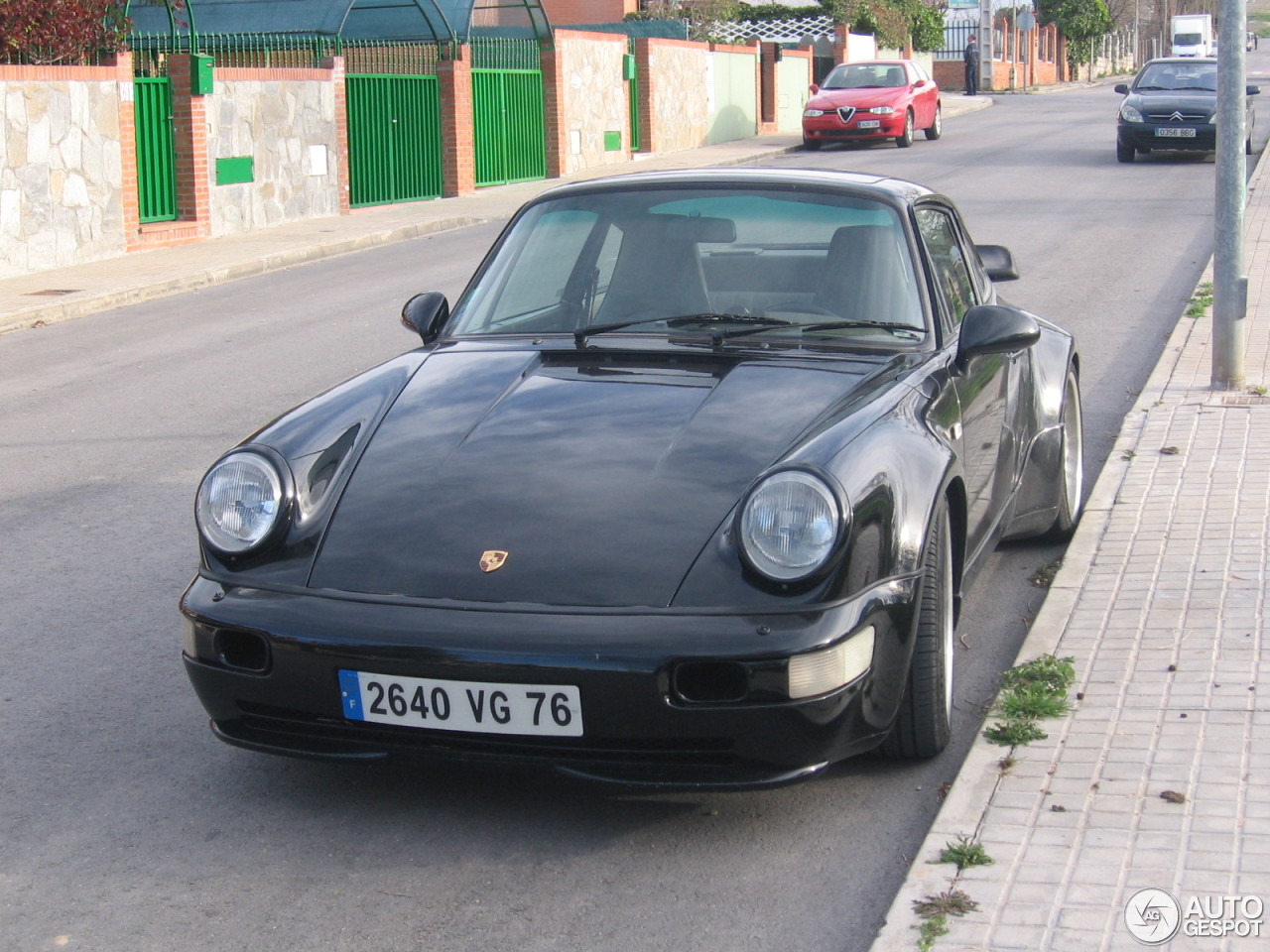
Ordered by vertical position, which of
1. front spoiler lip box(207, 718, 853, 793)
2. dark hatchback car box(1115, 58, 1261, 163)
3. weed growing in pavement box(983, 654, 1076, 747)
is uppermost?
dark hatchback car box(1115, 58, 1261, 163)

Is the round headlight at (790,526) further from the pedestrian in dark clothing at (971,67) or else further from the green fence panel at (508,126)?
the pedestrian in dark clothing at (971,67)

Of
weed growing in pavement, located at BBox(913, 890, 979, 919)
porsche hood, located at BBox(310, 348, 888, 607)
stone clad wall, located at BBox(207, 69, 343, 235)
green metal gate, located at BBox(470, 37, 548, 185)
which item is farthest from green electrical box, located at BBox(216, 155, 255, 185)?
weed growing in pavement, located at BBox(913, 890, 979, 919)

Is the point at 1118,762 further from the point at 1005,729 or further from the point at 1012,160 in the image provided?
the point at 1012,160

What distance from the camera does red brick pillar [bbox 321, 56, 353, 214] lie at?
71.6 ft

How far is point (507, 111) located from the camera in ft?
88.6

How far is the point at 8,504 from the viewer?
712 cm

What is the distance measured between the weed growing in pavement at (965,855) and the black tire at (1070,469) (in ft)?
8.80

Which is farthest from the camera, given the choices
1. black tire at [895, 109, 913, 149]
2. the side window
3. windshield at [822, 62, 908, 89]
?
windshield at [822, 62, 908, 89]

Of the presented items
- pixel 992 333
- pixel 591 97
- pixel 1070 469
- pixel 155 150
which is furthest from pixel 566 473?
pixel 591 97

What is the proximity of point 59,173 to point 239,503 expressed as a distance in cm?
1402

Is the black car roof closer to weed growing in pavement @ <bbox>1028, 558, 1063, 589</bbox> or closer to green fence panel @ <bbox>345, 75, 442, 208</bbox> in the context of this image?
weed growing in pavement @ <bbox>1028, 558, 1063, 589</bbox>

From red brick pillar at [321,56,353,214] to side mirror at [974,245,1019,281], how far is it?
55.5 ft

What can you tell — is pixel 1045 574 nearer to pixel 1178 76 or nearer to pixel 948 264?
pixel 948 264

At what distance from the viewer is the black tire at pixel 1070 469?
19.6ft
